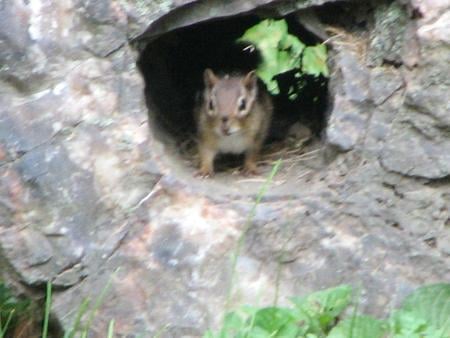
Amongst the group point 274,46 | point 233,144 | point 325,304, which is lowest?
point 325,304

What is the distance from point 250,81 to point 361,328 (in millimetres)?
2014

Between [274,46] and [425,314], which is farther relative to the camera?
[274,46]

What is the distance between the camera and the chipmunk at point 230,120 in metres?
6.38

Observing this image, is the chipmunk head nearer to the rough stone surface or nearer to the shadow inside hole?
the shadow inside hole

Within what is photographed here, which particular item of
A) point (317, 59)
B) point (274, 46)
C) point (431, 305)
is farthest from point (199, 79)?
point (431, 305)

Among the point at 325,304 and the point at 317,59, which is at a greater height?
the point at 317,59

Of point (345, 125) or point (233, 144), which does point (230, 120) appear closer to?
point (233, 144)

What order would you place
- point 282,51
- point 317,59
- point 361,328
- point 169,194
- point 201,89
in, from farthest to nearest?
point 201,89 < point 282,51 < point 317,59 < point 169,194 < point 361,328

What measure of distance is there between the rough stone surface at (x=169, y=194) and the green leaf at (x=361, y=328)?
0.35 metres

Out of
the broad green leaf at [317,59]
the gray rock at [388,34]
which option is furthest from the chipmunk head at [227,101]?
the gray rock at [388,34]

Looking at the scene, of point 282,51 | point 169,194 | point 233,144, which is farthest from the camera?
point 233,144

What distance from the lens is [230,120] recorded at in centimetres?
641

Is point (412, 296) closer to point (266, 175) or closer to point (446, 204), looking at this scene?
point (446, 204)

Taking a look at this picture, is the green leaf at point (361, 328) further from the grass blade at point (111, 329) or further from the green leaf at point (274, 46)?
the green leaf at point (274, 46)
